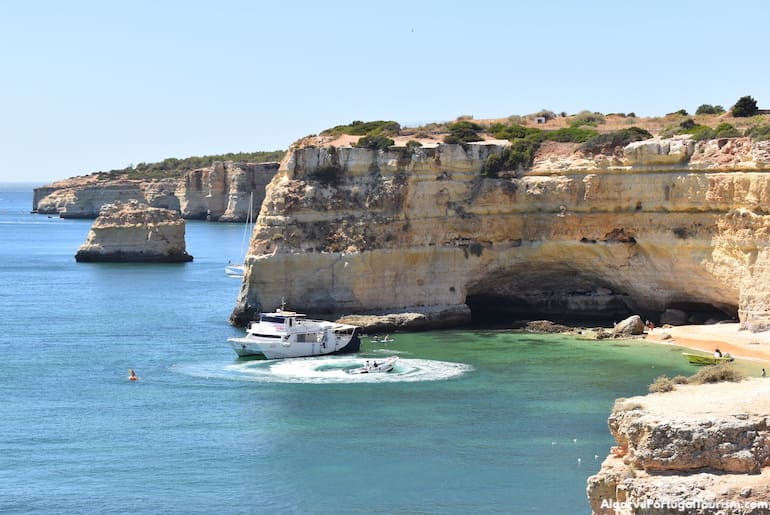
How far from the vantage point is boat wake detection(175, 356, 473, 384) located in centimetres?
4234

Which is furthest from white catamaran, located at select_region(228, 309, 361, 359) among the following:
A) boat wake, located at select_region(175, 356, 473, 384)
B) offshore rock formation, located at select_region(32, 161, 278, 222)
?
offshore rock formation, located at select_region(32, 161, 278, 222)

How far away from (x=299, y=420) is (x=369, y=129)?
28.5 meters

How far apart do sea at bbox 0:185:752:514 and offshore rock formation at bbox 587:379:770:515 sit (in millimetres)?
8988

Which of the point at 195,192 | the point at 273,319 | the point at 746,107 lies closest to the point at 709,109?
the point at 746,107

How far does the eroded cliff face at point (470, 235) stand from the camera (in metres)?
51.6

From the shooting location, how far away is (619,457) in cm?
1827

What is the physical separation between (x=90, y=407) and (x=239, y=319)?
17509mm

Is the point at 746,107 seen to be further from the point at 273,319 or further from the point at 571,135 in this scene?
the point at 273,319

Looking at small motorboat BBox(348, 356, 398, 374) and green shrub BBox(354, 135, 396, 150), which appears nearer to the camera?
small motorboat BBox(348, 356, 398, 374)

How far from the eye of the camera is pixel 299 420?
3600cm

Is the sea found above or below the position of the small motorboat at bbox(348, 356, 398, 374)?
below

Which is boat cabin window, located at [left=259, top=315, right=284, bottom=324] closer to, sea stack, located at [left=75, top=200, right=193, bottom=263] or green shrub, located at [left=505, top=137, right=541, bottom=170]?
green shrub, located at [left=505, top=137, right=541, bottom=170]

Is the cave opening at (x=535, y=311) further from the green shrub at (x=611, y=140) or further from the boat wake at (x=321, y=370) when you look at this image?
the boat wake at (x=321, y=370)

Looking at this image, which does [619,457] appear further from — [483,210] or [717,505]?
[483,210]
